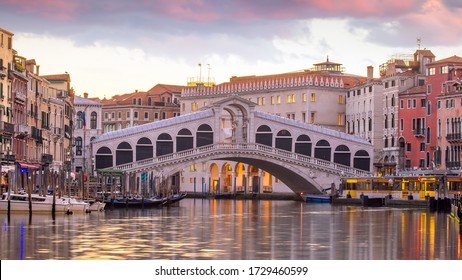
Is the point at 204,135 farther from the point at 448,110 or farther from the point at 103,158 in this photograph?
the point at 448,110

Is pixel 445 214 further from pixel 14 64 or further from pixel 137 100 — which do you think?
pixel 137 100

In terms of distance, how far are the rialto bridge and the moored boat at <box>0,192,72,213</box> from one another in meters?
18.1

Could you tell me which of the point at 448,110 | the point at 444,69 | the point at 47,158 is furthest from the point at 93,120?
the point at 47,158

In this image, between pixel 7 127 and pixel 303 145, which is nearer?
pixel 7 127

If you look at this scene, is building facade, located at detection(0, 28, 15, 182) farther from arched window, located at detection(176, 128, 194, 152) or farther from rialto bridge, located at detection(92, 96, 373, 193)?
arched window, located at detection(176, 128, 194, 152)

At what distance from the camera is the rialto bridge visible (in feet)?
161

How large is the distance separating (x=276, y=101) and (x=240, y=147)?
34.9 feet

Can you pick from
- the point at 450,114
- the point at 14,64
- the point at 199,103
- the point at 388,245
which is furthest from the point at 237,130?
the point at 388,245

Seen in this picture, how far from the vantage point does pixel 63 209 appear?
2955 cm

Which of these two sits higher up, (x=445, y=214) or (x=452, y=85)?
(x=452, y=85)

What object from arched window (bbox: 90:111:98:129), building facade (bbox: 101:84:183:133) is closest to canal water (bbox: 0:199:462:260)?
arched window (bbox: 90:111:98:129)

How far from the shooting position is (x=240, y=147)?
49.3 m

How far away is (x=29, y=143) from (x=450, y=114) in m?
16.1
